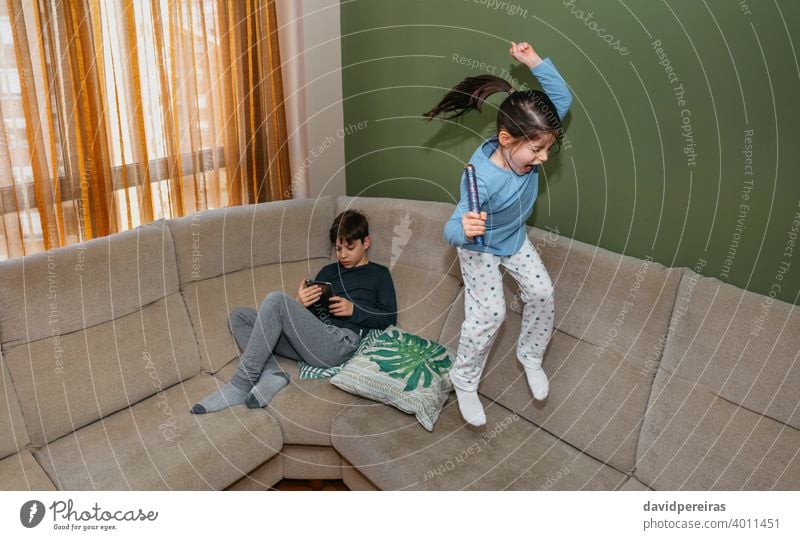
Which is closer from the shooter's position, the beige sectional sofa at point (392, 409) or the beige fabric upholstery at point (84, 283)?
the beige sectional sofa at point (392, 409)

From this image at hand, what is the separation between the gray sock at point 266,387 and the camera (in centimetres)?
181

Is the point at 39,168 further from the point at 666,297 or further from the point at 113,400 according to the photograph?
the point at 666,297

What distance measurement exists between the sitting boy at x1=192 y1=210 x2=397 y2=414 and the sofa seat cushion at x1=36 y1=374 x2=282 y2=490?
7 cm

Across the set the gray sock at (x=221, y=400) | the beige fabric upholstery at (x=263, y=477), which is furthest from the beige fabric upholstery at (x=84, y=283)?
the beige fabric upholstery at (x=263, y=477)

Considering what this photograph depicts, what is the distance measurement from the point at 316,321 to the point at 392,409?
0.37m

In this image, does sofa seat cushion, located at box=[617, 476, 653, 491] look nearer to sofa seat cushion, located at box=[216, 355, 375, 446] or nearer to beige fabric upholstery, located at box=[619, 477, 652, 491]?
beige fabric upholstery, located at box=[619, 477, 652, 491]

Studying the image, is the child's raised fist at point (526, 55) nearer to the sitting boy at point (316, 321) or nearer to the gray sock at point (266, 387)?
the sitting boy at point (316, 321)

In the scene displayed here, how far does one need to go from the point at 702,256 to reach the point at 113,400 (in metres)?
1.69

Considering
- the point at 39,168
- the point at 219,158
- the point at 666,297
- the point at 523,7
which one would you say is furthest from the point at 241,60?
the point at 666,297

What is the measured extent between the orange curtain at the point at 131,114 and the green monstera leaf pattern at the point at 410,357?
89cm

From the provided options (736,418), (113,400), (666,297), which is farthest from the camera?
(113,400)

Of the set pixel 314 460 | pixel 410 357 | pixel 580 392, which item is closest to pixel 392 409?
pixel 410 357

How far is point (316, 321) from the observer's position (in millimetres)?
1936

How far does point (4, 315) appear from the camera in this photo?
1642 mm
